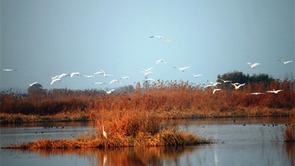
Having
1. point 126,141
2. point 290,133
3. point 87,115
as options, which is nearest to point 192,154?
point 126,141

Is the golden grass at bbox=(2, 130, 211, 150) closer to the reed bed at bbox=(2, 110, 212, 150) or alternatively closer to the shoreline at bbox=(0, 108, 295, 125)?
the reed bed at bbox=(2, 110, 212, 150)

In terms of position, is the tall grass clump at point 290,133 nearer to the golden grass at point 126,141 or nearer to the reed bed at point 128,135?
the golden grass at point 126,141

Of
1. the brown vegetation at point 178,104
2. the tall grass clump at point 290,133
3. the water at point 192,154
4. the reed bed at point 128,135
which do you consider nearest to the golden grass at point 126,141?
the reed bed at point 128,135

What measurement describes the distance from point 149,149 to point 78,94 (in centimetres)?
2492

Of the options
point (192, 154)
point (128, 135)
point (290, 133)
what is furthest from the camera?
point (128, 135)

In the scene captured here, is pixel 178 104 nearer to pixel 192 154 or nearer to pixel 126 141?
pixel 126 141

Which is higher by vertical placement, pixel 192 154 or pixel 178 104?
pixel 178 104

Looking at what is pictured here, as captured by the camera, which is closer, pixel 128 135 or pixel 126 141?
pixel 126 141

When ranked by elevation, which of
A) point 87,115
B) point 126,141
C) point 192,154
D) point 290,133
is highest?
point 87,115

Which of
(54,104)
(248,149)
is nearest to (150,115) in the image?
(248,149)

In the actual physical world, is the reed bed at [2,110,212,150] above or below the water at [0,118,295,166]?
above

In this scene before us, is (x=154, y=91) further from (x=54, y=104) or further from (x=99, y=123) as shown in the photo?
(x=99, y=123)

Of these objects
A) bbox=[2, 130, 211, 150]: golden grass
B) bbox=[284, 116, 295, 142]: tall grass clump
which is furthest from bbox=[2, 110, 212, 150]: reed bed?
bbox=[284, 116, 295, 142]: tall grass clump

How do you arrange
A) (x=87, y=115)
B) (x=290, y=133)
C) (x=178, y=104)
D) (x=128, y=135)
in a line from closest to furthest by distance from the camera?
(x=290, y=133) < (x=128, y=135) < (x=87, y=115) < (x=178, y=104)
